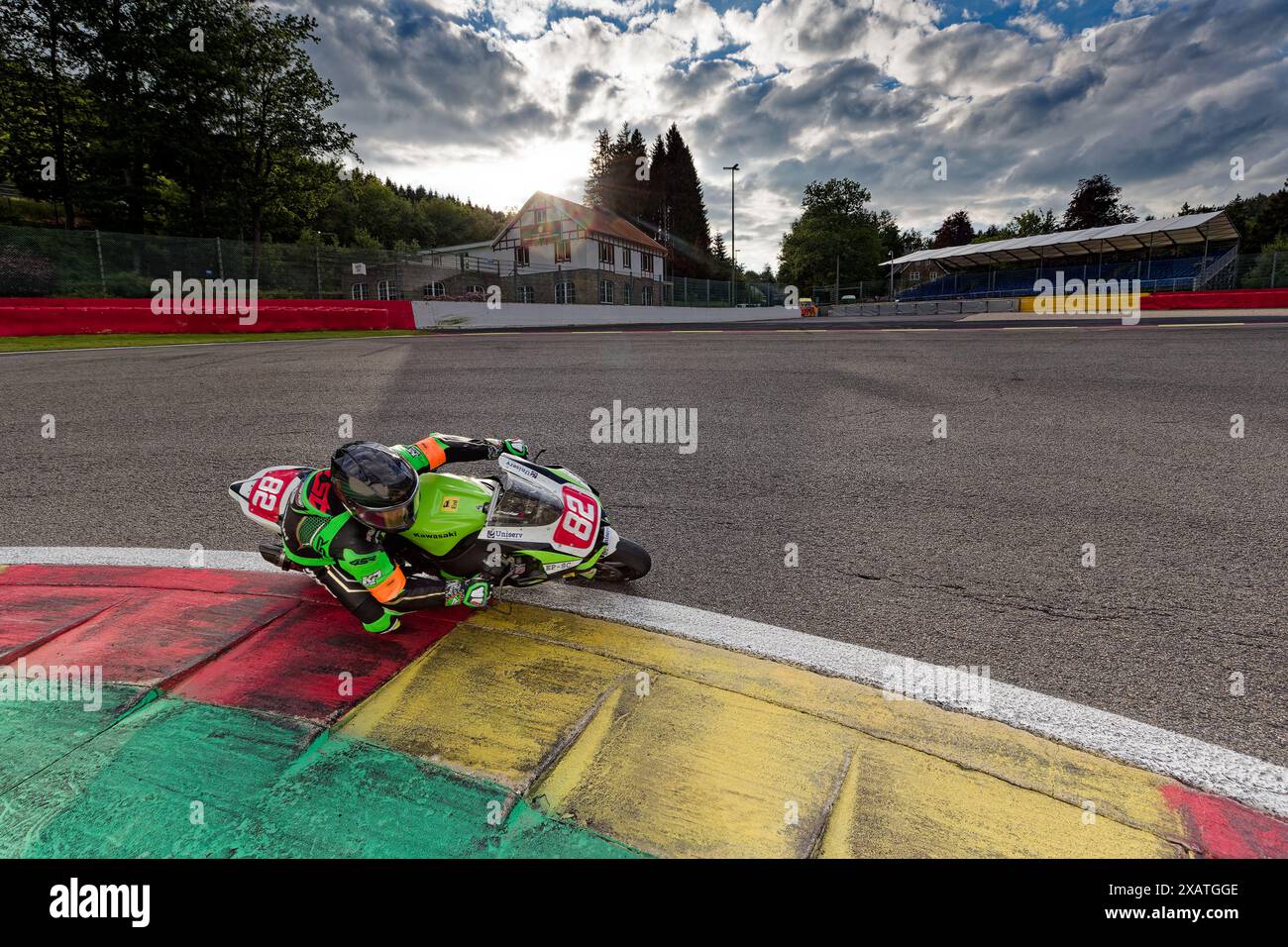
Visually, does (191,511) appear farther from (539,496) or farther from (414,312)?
(414,312)

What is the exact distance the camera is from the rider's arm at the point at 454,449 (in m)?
3.46

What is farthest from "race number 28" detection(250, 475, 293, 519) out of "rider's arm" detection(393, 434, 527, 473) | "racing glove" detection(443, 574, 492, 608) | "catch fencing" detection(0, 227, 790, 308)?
"catch fencing" detection(0, 227, 790, 308)

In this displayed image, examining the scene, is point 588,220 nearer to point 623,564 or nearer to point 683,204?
point 683,204

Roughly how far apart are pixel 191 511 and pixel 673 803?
4207 mm

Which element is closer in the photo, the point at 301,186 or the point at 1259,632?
the point at 1259,632

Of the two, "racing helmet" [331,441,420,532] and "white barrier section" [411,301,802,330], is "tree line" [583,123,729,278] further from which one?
"racing helmet" [331,441,420,532]

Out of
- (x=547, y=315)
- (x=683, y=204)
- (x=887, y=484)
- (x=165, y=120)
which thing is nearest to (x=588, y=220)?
(x=547, y=315)

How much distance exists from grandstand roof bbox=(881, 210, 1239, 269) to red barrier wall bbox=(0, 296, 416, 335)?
5026cm

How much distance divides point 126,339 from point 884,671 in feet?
68.8

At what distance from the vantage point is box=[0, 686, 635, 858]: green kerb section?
181 centimetres

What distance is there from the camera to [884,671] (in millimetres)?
2680

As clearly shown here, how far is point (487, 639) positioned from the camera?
2.94 meters
